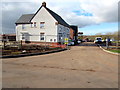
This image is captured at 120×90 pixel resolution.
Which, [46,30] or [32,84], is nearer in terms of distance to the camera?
[32,84]

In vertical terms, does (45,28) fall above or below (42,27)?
below

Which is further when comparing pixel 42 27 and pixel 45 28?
pixel 42 27

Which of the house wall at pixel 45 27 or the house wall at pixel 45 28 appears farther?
the house wall at pixel 45 27

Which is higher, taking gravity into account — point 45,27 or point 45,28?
point 45,27

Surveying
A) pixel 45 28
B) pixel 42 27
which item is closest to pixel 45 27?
pixel 45 28

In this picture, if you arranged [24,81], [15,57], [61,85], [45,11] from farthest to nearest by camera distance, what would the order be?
1. [45,11]
2. [15,57]
3. [24,81]
4. [61,85]

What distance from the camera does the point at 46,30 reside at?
28453mm

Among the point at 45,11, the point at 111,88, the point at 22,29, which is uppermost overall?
the point at 45,11

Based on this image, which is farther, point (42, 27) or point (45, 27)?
point (42, 27)

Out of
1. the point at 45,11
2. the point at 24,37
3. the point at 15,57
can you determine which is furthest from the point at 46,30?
the point at 15,57

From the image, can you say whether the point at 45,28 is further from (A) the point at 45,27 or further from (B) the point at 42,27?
(B) the point at 42,27

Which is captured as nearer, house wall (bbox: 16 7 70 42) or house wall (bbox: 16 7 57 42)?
house wall (bbox: 16 7 70 42)

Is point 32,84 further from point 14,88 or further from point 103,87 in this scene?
point 103,87

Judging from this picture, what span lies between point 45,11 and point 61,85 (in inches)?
1023
